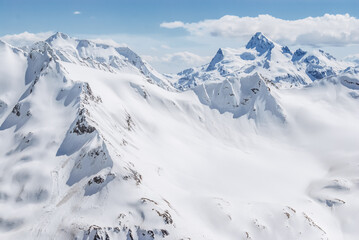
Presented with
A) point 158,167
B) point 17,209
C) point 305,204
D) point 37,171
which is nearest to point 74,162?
point 37,171

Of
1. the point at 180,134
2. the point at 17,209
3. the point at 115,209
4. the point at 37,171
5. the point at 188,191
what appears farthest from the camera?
the point at 180,134

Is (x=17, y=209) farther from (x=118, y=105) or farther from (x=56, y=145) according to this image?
(x=118, y=105)

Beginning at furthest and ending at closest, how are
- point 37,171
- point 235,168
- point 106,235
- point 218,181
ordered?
point 235,168
point 218,181
point 37,171
point 106,235

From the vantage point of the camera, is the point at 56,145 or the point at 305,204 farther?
the point at 305,204

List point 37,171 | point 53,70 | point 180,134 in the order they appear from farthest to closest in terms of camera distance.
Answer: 1. point 180,134
2. point 53,70
3. point 37,171

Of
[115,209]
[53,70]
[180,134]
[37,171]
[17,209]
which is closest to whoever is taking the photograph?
[115,209]

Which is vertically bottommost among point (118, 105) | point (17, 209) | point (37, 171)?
point (17, 209)

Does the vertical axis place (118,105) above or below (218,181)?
above

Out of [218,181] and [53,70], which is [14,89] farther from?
[218,181]

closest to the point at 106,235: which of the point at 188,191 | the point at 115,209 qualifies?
the point at 115,209

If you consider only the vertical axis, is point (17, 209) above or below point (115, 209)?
below
